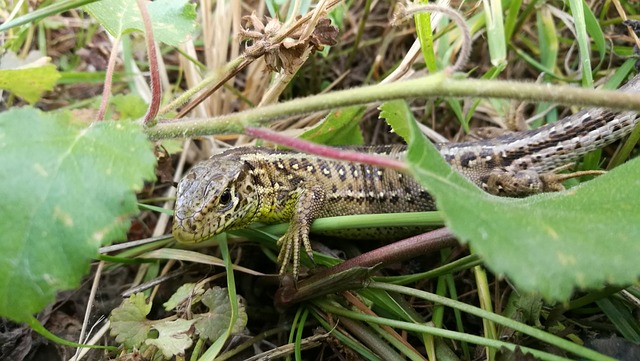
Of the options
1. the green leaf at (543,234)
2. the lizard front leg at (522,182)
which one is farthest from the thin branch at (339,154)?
the lizard front leg at (522,182)

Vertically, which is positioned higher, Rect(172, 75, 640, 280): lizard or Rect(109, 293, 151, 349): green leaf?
Rect(172, 75, 640, 280): lizard

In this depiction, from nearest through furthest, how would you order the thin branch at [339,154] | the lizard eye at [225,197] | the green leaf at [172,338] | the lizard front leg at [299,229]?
the thin branch at [339,154]
the green leaf at [172,338]
the lizard front leg at [299,229]
the lizard eye at [225,197]

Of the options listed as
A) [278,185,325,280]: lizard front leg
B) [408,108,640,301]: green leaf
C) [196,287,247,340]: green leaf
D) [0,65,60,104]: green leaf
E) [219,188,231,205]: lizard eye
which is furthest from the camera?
[219,188,231,205]: lizard eye

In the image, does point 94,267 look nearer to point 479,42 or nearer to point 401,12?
point 401,12

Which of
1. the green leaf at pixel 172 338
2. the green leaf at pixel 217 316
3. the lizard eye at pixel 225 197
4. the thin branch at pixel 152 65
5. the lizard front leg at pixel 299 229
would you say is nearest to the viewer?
the thin branch at pixel 152 65

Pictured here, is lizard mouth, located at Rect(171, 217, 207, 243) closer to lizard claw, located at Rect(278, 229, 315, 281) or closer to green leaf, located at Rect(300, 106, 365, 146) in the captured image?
lizard claw, located at Rect(278, 229, 315, 281)

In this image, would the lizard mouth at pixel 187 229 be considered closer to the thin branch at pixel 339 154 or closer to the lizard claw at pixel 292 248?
the lizard claw at pixel 292 248

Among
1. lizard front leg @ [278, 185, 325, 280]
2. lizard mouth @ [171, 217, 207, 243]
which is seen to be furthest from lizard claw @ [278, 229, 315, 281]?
lizard mouth @ [171, 217, 207, 243]
